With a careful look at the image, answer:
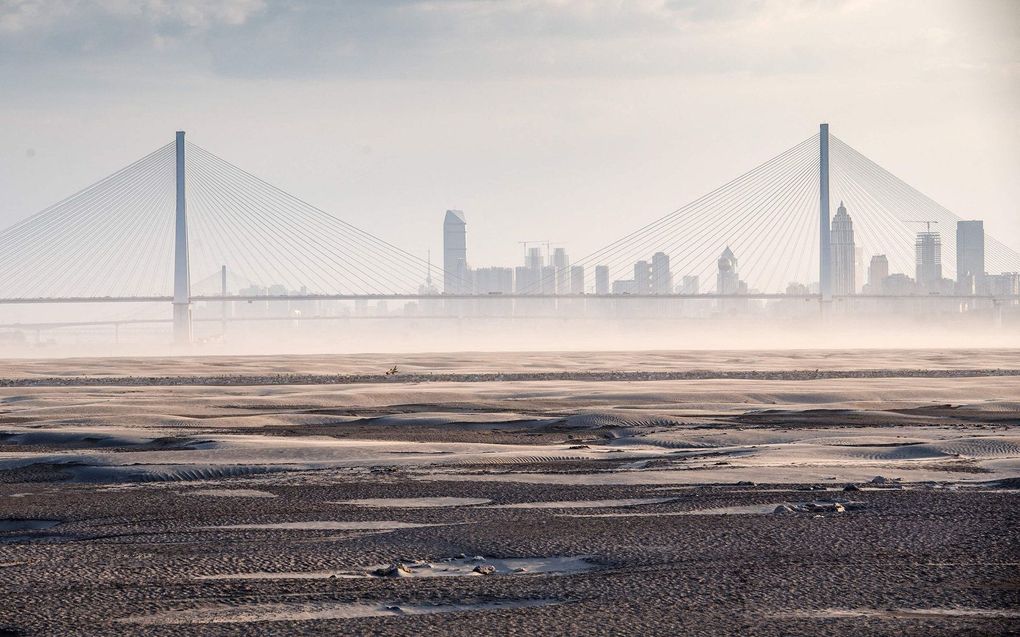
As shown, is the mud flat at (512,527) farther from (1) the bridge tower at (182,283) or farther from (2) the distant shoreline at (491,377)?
(1) the bridge tower at (182,283)

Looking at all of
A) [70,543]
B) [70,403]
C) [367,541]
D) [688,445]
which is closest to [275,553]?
[367,541]

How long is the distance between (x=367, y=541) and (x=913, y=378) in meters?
23.8

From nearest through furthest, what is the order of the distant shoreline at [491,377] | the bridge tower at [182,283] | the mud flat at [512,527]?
the mud flat at [512,527] < the distant shoreline at [491,377] < the bridge tower at [182,283]

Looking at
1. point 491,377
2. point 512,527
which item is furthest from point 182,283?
point 512,527

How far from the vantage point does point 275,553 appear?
5570 millimetres

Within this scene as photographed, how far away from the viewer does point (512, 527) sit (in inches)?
246

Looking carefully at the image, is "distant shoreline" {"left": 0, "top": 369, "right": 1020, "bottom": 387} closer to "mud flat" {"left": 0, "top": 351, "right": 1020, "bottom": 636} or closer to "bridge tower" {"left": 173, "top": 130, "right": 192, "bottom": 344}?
"mud flat" {"left": 0, "top": 351, "right": 1020, "bottom": 636}

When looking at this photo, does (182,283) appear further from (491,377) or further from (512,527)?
(512,527)

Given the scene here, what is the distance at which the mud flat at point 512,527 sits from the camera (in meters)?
4.36

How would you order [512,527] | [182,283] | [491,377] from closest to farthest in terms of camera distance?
[512,527], [491,377], [182,283]

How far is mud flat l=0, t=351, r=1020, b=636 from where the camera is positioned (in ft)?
14.3

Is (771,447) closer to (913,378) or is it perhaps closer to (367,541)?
(367,541)

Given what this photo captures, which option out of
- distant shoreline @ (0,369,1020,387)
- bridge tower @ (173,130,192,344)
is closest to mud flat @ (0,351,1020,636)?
distant shoreline @ (0,369,1020,387)

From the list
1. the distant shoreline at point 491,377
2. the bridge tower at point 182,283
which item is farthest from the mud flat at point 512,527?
the bridge tower at point 182,283
